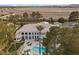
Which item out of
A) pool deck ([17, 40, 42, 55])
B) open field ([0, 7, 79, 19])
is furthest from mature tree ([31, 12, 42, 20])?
pool deck ([17, 40, 42, 55])

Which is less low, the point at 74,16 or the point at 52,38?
the point at 74,16

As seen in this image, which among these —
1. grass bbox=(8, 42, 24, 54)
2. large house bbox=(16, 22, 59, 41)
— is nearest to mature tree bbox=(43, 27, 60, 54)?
large house bbox=(16, 22, 59, 41)

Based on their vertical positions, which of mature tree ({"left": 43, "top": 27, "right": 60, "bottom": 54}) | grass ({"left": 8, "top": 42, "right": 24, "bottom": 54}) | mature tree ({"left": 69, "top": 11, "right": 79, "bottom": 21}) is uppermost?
mature tree ({"left": 69, "top": 11, "right": 79, "bottom": 21})

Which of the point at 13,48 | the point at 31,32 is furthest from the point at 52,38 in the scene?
the point at 13,48

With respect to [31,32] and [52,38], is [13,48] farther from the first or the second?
[52,38]

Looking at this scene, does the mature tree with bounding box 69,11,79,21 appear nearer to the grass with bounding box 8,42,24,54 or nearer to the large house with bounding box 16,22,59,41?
the large house with bounding box 16,22,59,41

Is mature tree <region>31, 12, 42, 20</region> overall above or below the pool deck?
above

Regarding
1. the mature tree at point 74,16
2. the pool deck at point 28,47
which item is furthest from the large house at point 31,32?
the mature tree at point 74,16

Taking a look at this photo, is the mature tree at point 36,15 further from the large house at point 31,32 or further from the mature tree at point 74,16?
the mature tree at point 74,16

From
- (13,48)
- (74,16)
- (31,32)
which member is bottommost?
(13,48)
